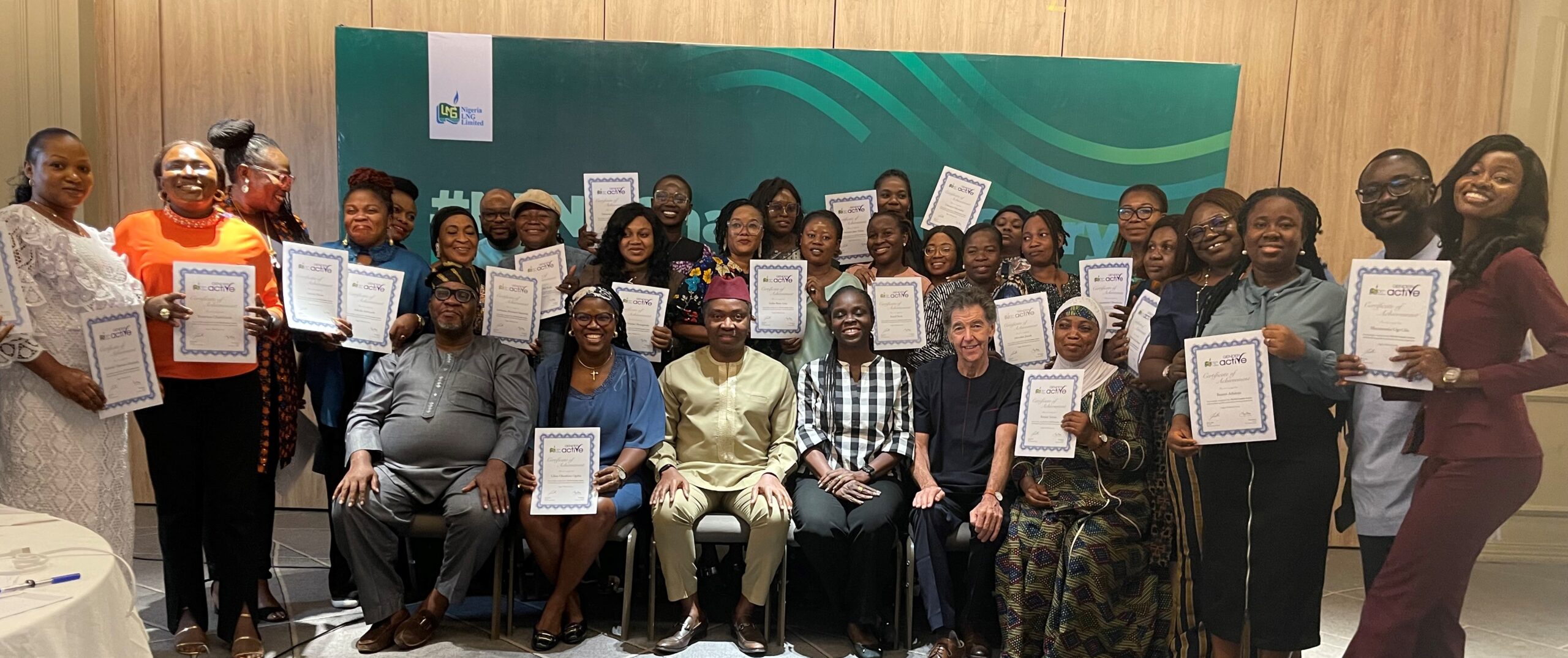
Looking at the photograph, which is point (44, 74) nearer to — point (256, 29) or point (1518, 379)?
point (256, 29)

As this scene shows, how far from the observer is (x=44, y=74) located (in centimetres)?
505

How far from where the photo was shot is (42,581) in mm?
1740

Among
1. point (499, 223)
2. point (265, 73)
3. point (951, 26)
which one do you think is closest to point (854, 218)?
point (951, 26)

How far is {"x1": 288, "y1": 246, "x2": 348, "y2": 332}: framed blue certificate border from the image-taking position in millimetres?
3693

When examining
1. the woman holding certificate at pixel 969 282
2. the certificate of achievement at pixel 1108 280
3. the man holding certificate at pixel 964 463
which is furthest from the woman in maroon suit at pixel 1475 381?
the woman holding certificate at pixel 969 282

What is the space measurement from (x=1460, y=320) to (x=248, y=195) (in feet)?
14.1

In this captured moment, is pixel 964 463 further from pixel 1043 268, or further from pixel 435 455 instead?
pixel 435 455

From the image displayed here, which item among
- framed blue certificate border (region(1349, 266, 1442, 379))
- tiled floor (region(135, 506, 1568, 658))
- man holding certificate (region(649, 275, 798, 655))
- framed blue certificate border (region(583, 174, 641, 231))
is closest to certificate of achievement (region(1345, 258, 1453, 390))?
framed blue certificate border (region(1349, 266, 1442, 379))

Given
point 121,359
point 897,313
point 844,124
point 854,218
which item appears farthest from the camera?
point 844,124

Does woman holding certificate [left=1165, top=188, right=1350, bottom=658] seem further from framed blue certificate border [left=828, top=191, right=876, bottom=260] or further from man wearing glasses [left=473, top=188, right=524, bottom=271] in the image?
man wearing glasses [left=473, top=188, right=524, bottom=271]

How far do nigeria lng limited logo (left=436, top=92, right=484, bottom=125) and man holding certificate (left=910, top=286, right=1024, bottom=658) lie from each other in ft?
9.13

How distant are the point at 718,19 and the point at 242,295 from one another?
302cm

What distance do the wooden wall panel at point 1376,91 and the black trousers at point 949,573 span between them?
63.8 inches

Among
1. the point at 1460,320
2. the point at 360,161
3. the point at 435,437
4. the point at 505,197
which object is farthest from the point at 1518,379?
the point at 360,161
